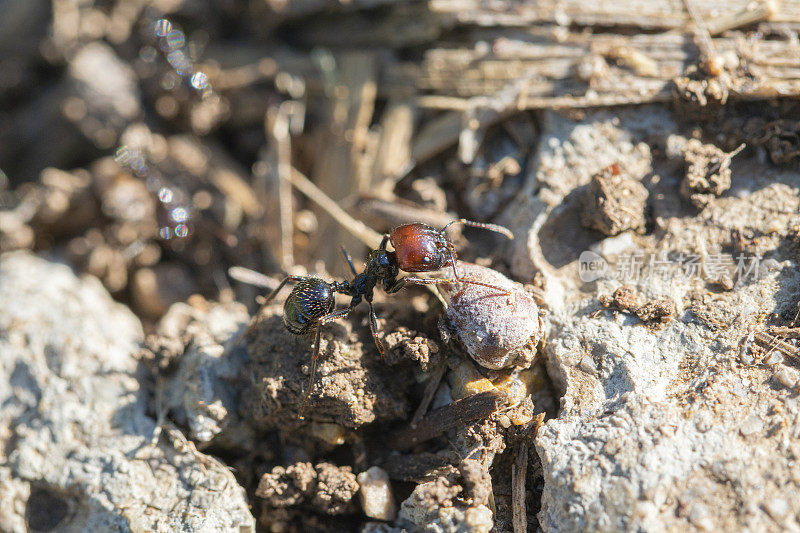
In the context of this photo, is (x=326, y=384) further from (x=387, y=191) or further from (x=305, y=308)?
(x=387, y=191)

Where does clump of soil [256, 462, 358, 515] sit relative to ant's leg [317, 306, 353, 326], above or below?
below

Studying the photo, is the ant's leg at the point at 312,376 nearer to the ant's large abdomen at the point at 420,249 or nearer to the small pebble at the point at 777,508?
the ant's large abdomen at the point at 420,249

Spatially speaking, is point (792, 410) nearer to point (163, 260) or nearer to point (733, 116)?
point (733, 116)

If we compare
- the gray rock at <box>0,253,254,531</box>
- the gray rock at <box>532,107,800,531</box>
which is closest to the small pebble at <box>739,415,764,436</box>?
the gray rock at <box>532,107,800,531</box>

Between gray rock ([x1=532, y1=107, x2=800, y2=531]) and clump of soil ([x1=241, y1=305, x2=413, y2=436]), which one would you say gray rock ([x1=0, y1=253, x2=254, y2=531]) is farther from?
gray rock ([x1=532, y1=107, x2=800, y2=531])

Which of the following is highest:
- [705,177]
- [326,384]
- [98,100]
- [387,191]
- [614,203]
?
[705,177]

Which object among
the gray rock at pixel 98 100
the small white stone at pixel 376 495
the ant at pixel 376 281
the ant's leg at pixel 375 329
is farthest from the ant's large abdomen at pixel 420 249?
the gray rock at pixel 98 100

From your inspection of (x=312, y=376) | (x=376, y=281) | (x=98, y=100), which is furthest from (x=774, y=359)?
(x=98, y=100)
